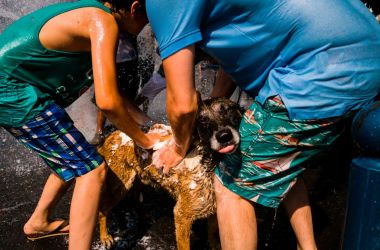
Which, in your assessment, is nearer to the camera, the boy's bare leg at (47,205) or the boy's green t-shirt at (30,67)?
the boy's green t-shirt at (30,67)

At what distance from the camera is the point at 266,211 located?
3.93 m

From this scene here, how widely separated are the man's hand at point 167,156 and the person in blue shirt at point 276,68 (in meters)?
0.38

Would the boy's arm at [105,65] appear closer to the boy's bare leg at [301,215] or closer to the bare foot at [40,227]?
the boy's bare leg at [301,215]

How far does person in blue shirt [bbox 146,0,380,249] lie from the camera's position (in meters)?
1.95

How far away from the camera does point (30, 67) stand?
279cm

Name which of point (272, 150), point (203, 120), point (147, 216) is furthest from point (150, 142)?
point (147, 216)

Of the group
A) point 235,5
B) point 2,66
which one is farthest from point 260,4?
point 2,66

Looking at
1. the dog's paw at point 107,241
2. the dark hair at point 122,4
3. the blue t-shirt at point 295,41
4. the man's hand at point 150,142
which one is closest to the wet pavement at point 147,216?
the dog's paw at point 107,241

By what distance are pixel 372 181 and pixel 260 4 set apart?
2.89 ft

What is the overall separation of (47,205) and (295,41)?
7.79 feet

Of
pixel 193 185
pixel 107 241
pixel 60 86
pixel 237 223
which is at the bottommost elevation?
pixel 107 241

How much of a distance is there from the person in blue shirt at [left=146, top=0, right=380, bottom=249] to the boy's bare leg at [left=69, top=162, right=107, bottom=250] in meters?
0.80

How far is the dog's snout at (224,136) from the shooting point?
2598 millimetres

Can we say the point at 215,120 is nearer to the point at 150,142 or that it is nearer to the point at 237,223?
the point at 150,142
